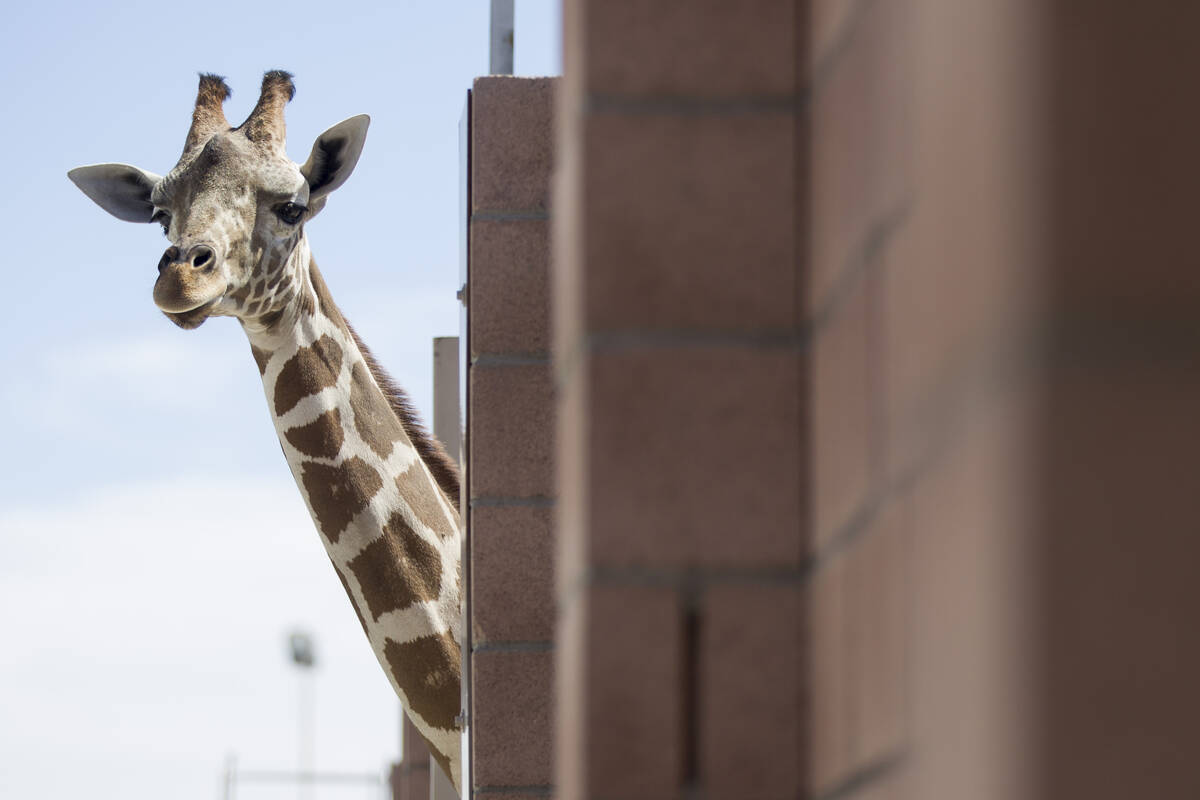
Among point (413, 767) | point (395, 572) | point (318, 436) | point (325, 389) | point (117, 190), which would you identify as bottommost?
point (413, 767)

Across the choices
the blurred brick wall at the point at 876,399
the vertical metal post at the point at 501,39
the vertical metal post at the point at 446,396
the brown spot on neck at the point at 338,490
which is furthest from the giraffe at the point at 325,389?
the blurred brick wall at the point at 876,399

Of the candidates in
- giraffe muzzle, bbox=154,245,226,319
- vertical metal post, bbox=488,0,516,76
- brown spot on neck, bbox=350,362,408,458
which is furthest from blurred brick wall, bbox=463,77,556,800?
brown spot on neck, bbox=350,362,408,458

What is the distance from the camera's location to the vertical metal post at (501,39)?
4.66 meters

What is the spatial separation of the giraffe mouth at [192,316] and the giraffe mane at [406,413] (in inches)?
24.3

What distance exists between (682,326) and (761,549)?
0.22m

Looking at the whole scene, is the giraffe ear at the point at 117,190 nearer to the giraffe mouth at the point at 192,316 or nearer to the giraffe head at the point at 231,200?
the giraffe head at the point at 231,200

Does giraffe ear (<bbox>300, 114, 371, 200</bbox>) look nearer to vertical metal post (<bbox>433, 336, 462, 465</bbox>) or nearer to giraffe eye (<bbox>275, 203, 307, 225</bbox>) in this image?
giraffe eye (<bbox>275, 203, 307, 225</bbox>)

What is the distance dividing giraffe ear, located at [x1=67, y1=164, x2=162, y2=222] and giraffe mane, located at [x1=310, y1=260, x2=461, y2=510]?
828 millimetres

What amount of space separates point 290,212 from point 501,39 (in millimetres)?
2463

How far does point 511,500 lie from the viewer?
419 centimetres

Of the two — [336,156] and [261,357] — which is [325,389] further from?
[336,156]

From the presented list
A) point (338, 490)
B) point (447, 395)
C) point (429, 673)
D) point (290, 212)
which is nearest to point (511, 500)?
point (429, 673)

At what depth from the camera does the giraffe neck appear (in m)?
6.46

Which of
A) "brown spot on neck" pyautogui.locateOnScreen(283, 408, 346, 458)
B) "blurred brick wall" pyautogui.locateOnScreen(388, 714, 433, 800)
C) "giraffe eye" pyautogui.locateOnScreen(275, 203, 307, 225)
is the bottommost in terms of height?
"blurred brick wall" pyautogui.locateOnScreen(388, 714, 433, 800)
